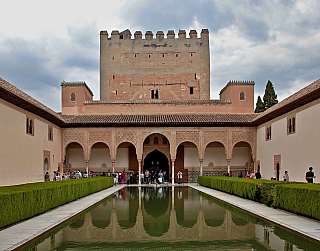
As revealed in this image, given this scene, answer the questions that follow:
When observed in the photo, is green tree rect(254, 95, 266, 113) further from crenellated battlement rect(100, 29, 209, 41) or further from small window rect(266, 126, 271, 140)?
small window rect(266, 126, 271, 140)

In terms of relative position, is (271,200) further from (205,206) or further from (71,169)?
(71,169)

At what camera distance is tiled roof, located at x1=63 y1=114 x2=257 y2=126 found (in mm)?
21953

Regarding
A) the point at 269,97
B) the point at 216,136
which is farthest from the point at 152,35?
the point at 269,97

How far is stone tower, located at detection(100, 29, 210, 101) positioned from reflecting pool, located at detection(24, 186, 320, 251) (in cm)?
2056

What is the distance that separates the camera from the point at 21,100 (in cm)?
1446

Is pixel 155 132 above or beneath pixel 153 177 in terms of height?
above

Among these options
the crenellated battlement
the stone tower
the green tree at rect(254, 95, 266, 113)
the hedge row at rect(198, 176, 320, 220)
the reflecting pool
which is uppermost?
the crenellated battlement

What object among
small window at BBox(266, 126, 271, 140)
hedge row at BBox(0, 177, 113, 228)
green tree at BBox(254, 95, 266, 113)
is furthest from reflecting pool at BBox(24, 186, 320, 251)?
green tree at BBox(254, 95, 266, 113)

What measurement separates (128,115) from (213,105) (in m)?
6.11

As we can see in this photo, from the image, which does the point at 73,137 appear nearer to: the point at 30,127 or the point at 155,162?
the point at 30,127

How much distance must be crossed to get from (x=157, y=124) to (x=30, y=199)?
14.2 meters

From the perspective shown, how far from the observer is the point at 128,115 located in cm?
2395

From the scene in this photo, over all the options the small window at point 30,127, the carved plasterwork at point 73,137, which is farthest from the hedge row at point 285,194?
the carved plasterwork at point 73,137

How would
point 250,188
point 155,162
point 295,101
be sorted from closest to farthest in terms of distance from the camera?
point 250,188, point 295,101, point 155,162
